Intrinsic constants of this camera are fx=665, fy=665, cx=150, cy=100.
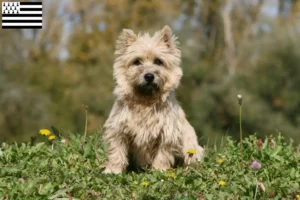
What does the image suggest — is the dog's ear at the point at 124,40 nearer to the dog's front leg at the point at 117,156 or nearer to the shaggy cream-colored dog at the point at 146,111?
the shaggy cream-colored dog at the point at 146,111

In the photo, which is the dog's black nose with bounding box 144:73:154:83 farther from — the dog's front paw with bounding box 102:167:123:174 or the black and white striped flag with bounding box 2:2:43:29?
the black and white striped flag with bounding box 2:2:43:29

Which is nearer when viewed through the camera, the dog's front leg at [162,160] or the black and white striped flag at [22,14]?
the dog's front leg at [162,160]

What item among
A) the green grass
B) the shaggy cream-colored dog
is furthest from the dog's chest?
the green grass

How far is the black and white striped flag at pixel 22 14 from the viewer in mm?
15281

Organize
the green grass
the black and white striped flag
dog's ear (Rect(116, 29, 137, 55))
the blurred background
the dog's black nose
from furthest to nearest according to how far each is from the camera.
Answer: the blurred background, the black and white striped flag, dog's ear (Rect(116, 29, 137, 55)), the dog's black nose, the green grass

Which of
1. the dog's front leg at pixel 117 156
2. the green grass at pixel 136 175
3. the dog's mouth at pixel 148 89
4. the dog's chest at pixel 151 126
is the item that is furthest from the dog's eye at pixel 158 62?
the green grass at pixel 136 175

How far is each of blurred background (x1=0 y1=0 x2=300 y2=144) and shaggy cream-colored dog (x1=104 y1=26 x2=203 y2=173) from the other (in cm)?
2440

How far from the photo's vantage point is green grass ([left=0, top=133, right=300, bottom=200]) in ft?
17.8

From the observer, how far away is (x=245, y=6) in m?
44.0

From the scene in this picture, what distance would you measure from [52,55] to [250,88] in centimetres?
1405

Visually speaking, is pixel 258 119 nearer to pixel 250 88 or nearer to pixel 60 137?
pixel 250 88

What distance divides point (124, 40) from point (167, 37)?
49cm

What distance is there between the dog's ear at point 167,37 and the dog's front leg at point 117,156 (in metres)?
1.23

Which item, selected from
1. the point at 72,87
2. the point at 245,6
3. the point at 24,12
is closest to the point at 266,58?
the point at 245,6
